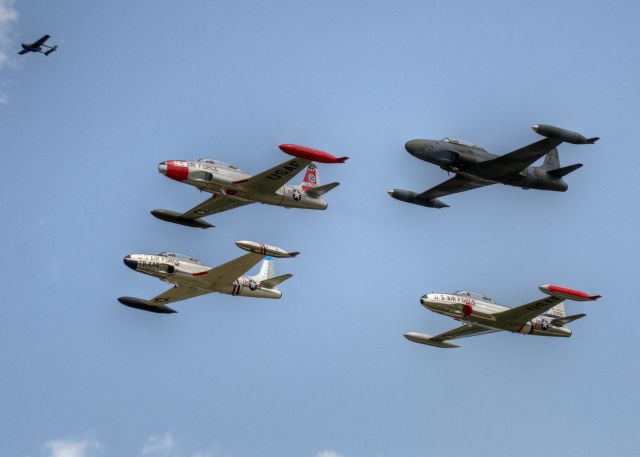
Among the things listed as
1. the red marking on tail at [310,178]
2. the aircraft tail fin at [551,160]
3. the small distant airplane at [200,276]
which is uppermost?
the aircraft tail fin at [551,160]

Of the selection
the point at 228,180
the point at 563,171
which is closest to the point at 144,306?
the point at 228,180

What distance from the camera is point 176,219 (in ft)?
233

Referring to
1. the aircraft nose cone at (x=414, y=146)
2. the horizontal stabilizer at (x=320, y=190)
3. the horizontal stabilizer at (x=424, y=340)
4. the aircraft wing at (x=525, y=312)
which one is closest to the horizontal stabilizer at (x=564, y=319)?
the aircraft wing at (x=525, y=312)

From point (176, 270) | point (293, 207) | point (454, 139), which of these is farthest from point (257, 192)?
point (454, 139)

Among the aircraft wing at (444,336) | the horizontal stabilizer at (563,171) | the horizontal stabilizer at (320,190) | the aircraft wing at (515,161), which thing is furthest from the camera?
the aircraft wing at (444,336)

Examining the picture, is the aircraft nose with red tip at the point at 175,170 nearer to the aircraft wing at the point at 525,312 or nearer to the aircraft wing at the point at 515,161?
the aircraft wing at the point at 515,161

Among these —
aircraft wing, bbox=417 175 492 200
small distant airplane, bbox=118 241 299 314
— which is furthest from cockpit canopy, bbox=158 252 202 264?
aircraft wing, bbox=417 175 492 200

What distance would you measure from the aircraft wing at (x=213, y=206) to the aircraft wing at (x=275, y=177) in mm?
5266

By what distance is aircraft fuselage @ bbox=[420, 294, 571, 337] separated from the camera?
206 feet

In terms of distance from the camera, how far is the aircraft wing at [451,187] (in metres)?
71.7

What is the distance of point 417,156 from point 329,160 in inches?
328

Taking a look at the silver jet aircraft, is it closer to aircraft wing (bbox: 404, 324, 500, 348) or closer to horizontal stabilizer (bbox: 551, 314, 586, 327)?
aircraft wing (bbox: 404, 324, 500, 348)

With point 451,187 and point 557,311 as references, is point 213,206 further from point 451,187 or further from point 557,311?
point 557,311

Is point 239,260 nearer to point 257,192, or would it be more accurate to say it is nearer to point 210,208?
point 257,192
